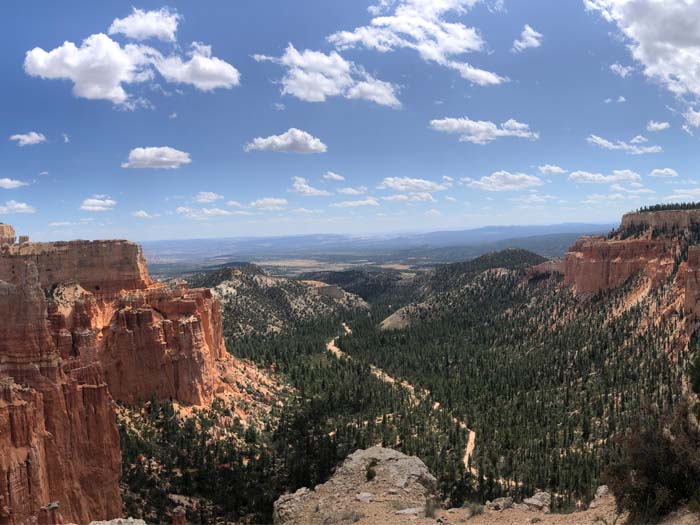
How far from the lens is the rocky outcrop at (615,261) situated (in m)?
104

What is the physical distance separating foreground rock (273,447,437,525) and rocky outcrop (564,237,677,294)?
7990cm

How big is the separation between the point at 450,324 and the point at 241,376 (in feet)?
240

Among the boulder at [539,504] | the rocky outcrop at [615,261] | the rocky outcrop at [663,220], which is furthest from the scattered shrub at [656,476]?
the rocky outcrop at [663,220]

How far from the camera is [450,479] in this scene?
51375 mm

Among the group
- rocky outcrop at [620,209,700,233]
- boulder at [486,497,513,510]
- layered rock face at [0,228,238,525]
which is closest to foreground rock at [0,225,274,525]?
layered rock face at [0,228,238,525]

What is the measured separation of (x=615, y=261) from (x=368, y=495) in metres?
96.5

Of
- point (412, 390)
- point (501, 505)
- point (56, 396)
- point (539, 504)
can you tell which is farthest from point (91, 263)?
point (412, 390)

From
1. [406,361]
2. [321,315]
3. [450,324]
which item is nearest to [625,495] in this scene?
[406,361]

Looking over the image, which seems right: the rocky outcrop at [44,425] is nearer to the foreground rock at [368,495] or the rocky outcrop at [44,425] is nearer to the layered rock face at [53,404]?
the layered rock face at [53,404]

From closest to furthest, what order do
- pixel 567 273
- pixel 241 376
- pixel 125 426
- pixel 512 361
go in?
pixel 125 426
pixel 241 376
pixel 512 361
pixel 567 273

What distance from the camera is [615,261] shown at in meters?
111

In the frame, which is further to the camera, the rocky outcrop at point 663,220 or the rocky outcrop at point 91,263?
the rocky outcrop at point 663,220

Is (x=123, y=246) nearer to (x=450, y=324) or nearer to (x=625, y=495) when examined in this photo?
(x=625, y=495)

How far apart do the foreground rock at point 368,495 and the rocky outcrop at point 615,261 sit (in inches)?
3146
